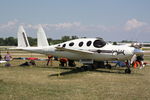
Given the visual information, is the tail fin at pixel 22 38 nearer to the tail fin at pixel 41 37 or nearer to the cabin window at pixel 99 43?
the tail fin at pixel 41 37

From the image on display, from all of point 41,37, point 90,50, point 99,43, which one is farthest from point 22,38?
point 99,43

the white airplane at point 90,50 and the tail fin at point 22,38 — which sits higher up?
the tail fin at point 22,38

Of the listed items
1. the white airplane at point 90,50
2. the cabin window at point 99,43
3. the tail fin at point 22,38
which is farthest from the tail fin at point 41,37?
the cabin window at point 99,43

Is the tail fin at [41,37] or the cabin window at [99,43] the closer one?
the cabin window at [99,43]

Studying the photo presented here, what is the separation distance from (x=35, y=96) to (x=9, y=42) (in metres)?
151

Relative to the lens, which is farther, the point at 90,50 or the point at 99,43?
the point at 90,50

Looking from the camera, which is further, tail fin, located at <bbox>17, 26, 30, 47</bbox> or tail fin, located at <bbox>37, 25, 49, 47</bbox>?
tail fin, located at <bbox>17, 26, 30, 47</bbox>

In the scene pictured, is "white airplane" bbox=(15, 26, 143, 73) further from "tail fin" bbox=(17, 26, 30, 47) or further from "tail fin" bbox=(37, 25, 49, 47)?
"tail fin" bbox=(17, 26, 30, 47)

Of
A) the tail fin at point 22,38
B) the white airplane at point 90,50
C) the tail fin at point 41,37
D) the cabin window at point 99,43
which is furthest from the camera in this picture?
the tail fin at point 22,38

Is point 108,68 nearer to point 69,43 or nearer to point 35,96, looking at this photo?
point 69,43

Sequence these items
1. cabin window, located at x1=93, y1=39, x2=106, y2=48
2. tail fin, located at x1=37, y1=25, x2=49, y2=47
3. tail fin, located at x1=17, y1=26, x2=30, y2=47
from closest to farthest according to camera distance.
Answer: cabin window, located at x1=93, y1=39, x2=106, y2=48, tail fin, located at x1=37, y1=25, x2=49, y2=47, tail fin, located at x1=17, y1=26, x2=30, y2=47

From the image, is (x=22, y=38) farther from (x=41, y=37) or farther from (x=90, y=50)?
(x=90, y=50)

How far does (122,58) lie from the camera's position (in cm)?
1388

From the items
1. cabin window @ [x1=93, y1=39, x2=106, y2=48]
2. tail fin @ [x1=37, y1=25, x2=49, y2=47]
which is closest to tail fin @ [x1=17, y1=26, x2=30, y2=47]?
tail fin @ [x1=37, y1=25, x2=49, y2=47]
